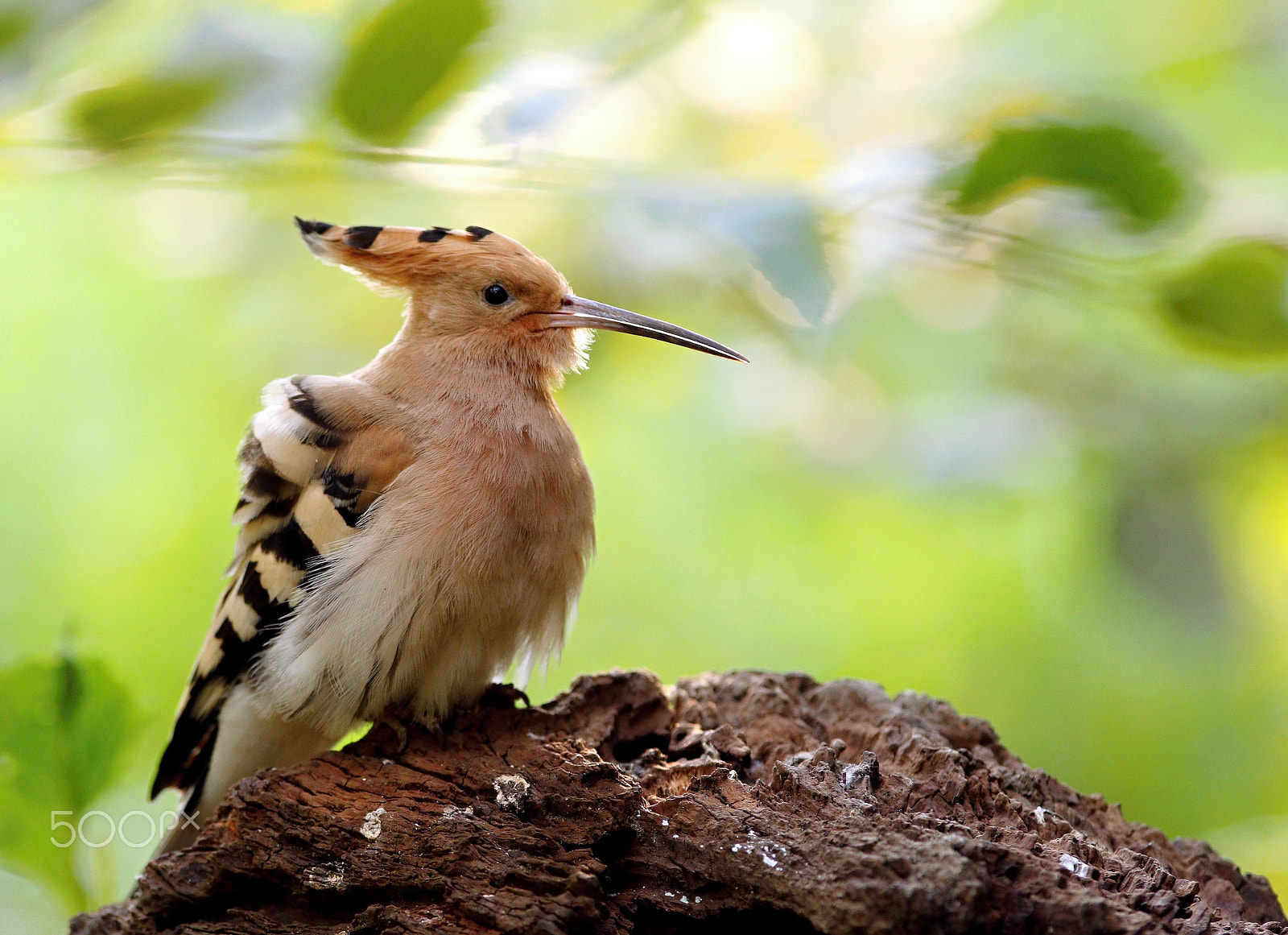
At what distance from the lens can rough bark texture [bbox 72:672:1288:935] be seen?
51.8 inches

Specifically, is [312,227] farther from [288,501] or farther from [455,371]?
[288,501]

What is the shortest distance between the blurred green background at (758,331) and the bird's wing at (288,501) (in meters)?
0.24

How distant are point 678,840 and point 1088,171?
3.44ft

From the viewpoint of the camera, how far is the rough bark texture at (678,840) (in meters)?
1.32

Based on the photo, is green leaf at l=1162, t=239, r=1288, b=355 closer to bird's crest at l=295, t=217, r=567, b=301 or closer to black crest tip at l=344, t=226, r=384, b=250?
bird's crest at l=295, t=217, r=567, b=301

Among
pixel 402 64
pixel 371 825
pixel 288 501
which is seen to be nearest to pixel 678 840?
pixel 371 825

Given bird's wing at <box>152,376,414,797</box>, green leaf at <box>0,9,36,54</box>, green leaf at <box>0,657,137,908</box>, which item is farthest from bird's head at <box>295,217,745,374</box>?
green leaf at <box>0,657,137,908</box>

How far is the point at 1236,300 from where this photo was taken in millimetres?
1710

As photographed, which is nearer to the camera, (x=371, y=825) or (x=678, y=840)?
(x=678, y=840)

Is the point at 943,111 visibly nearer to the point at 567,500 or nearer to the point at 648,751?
the point at 567,500

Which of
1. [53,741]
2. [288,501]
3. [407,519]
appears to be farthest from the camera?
[288,501]

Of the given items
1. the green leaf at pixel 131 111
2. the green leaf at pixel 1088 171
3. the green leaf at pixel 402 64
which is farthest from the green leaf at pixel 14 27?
the green leaf at pixel 1088 171

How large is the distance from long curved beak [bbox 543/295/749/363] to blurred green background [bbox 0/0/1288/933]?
0.38 feet

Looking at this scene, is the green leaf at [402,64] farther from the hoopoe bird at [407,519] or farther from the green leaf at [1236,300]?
the green leaf at [1236,300]
